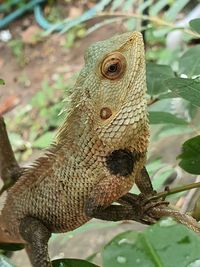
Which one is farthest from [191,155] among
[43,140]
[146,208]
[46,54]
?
[46,54]

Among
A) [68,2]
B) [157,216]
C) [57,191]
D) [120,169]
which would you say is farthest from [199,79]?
[68,2]

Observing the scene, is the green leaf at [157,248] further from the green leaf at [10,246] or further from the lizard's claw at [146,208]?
the lizard's claw at [146,208]

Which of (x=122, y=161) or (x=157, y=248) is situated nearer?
(x=157, y=248)

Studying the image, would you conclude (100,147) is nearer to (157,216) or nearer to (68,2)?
(157,216)

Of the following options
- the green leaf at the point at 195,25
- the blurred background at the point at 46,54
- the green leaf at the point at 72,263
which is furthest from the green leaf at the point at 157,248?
the blurred background at the point at 46,54

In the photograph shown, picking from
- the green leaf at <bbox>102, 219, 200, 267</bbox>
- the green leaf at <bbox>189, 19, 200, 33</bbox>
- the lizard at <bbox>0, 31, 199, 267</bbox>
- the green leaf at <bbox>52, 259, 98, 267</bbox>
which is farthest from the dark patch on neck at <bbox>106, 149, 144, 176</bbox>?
the green leaf at <bbox>102, 219, 200, 267</bbox>

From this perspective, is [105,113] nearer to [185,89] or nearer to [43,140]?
[185,89]
